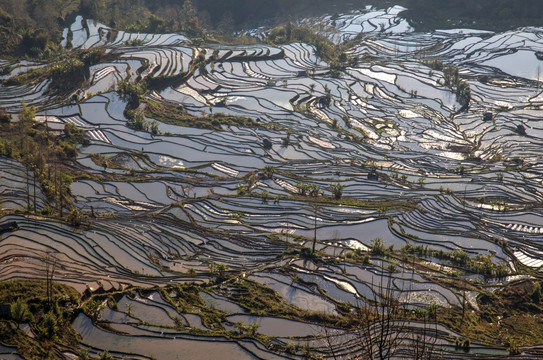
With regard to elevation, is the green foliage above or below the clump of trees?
below

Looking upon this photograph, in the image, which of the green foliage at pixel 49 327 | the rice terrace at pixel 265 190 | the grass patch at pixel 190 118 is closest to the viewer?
the green foliage at pixel 49 327

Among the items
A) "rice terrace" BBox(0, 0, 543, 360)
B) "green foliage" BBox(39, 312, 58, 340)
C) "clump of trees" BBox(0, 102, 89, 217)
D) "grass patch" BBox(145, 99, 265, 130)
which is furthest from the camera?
"grass patch" BBox(145, 99, 265, 130)

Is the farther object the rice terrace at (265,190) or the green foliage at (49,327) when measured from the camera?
the rice terrace at (265,190)

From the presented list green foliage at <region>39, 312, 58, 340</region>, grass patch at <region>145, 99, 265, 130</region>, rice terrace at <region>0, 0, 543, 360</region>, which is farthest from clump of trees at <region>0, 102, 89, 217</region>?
green foliage at <region>39, 312, 58, 340</region>

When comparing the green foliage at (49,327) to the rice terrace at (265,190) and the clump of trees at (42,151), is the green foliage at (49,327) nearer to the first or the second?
the rice terrace at (265,190)

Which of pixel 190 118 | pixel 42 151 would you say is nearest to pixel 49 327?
pixel 42 151

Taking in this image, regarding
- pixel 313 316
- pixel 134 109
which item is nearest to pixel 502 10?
pixel 134 109

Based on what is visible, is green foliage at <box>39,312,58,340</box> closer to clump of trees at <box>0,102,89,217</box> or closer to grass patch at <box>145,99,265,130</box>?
clump of trees at <box>0,102,89,217</box>

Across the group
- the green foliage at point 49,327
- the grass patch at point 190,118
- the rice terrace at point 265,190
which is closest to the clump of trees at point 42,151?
the rice terrace at point 265,190
